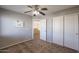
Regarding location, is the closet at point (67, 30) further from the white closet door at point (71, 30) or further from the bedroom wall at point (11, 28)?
the bedroom wall at point (11, 28)

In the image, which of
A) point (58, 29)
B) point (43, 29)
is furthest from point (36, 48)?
point (58, 29)

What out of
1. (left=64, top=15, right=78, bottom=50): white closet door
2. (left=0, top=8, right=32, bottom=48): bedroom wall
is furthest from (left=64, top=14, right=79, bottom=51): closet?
(left=0, top=8, right=32, bottom=48): bedroom wall

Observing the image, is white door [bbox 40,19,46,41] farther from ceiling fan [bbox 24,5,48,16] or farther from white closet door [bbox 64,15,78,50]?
white closet door [bbox 64,15,78,50]

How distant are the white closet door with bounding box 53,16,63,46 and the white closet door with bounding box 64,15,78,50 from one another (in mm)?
82

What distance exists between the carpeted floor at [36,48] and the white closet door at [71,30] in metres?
0.15

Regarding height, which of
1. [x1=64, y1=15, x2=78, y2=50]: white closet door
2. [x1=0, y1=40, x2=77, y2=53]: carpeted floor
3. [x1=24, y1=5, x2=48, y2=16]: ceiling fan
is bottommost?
[x1=0, y1=40, x2=77, y2=53]: carpeted floor

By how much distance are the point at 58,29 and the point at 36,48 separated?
23.4 inches

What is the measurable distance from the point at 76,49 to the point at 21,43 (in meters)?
1.04

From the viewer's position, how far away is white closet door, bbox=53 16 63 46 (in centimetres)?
172

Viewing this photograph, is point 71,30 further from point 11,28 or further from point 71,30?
point 11,28

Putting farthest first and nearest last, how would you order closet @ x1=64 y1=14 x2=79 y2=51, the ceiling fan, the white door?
the white door
closet @ x1=64 y1=14 x2=79 y2=51
the ceiling fan

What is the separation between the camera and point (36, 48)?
1.59m

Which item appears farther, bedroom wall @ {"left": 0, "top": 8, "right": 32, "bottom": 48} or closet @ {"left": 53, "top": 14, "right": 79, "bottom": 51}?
closet @ {"left": 53, "top": 14, "right": 79, "bottom": 51}
